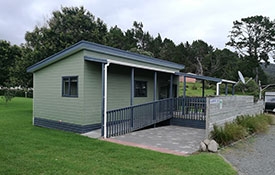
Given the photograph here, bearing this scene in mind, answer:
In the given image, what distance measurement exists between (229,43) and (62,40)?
116 ft

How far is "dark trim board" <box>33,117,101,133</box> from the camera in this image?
841cm

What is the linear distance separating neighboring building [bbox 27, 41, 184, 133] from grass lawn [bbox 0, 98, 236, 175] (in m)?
2.03

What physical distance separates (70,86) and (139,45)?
4436 centimetres

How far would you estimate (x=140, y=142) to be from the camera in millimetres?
7164

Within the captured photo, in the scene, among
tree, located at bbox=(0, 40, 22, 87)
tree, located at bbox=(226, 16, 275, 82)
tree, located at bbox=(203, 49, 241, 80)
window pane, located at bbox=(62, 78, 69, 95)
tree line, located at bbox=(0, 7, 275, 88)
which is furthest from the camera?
tree, located at bbox=(203, 49, 241, 80)

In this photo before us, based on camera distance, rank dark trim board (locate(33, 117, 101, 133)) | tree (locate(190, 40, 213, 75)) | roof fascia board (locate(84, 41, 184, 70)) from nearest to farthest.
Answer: dark trim board (locate(33, 117, 101, 133)), roof fascia board (locate(84, 41, 184, 70)), tree (locate(190, 40, 213, 75))

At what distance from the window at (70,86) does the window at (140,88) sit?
3.50 metres

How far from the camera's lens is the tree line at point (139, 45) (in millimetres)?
16562

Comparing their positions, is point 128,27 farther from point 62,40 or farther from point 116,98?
point 116,98

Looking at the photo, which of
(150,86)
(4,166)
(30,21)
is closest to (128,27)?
(30,21)

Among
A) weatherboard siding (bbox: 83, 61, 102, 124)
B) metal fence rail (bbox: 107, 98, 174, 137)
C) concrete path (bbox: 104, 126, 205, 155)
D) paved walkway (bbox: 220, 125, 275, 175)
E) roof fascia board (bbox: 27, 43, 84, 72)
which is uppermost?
roof fascia board (bbox: 27, 43, 84, 72)

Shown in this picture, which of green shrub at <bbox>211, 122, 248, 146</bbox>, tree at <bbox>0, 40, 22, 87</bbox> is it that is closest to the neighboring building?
green shrub at <bbox>211, 122, 248, 146</bbox>

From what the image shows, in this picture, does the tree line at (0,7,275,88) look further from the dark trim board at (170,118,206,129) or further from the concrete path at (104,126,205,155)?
the concrete path at (104,126,205,155)

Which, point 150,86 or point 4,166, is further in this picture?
point 150,86
